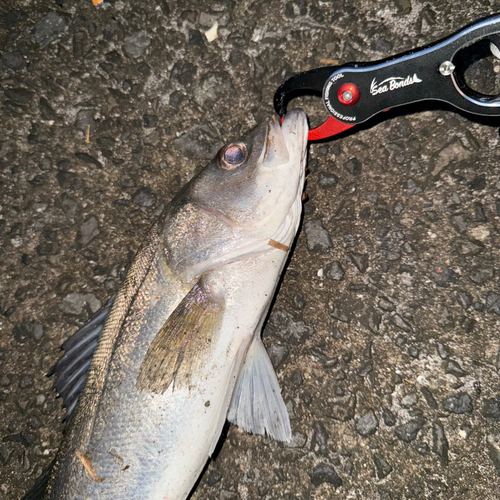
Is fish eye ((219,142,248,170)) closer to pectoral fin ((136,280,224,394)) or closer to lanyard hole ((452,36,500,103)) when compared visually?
pectoral fin ((136,280,224,394))

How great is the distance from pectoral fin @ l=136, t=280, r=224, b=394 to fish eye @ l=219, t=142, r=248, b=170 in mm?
829

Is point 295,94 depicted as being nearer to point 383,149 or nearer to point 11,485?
point 383,149

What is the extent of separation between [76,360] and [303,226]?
1724 mm

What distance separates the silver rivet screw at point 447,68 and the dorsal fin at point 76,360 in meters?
2.28

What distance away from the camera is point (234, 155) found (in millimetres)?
2439

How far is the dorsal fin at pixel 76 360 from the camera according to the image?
101 inches

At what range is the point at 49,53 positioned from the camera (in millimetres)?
3246

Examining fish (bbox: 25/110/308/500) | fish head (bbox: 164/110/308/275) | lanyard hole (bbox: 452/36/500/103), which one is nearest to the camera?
fish (bbox: 25/110/308/500)

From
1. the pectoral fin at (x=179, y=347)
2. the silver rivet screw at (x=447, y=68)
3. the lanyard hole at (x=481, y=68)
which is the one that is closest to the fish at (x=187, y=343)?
the pectoral fin at (x=179, y=347)

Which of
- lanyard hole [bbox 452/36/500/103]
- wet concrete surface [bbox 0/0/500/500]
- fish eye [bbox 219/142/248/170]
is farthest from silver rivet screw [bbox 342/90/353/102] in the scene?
lanyard hole [bbox 452/36/500/103]

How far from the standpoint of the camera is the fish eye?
7.98 ft

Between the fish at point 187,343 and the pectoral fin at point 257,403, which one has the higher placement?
the fish at point 187,343

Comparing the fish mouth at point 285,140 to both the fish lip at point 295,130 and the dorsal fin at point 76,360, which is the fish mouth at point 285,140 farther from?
the dorsal fin at point 76,360

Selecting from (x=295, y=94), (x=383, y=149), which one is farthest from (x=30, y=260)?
(x=383, y=149)
